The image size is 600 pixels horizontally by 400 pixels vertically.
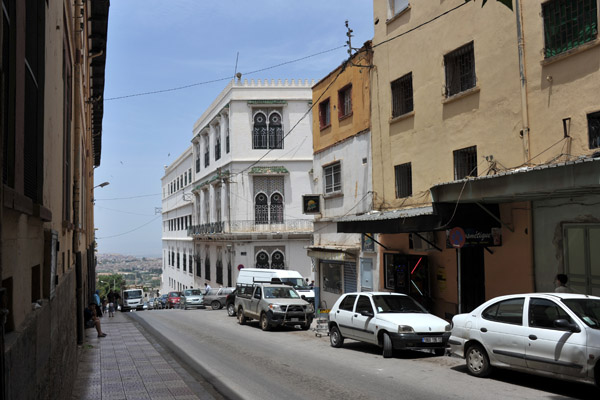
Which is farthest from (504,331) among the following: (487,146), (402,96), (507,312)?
(402,96)

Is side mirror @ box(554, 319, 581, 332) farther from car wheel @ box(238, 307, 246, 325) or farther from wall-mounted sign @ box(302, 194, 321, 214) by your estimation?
wall-mounted sign @ box(302, 194, 321, 214)

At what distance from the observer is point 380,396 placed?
959cm

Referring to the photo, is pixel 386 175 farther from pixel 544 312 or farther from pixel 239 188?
pixel 239 188

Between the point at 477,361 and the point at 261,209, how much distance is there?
110ft

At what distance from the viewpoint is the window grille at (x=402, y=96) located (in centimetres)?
1962

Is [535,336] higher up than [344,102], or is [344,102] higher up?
[344,102]

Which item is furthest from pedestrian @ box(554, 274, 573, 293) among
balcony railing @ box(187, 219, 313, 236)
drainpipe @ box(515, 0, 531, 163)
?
balcony railing @ box(187, 219, 313, 236)

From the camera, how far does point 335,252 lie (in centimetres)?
2369

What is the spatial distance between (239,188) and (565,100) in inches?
1285

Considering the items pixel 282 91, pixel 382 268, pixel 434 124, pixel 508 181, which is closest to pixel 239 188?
pixel 282 91

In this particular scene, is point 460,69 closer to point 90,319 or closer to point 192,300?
point 90,319

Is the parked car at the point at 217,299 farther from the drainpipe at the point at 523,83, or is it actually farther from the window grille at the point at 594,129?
the window grille at the point at 594,129

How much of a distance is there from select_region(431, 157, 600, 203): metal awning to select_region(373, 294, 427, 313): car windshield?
2834 mm

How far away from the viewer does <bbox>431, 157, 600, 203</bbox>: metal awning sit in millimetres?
10352
